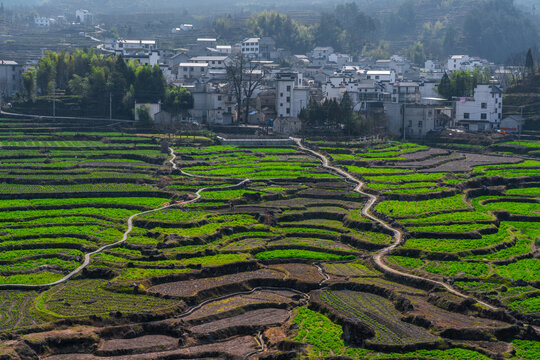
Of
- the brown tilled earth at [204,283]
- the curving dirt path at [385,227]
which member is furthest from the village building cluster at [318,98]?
the brown tilled earth at [204,283]

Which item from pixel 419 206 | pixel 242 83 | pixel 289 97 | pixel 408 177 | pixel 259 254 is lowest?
pixel 259 254

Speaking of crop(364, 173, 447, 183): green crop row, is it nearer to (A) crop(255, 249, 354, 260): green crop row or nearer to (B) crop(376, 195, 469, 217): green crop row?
(B) crop(376, 195, 469, 217): green crop row

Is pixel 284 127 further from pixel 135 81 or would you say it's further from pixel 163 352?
pixel 163 352

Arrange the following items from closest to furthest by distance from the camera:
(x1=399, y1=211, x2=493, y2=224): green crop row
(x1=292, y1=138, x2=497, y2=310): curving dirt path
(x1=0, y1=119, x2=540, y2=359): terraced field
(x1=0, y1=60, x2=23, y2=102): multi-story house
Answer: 1. (x1=0, y1=119, x2=540, y2=359): terraced field
2. (x1=292, y1=138, x2=497, y2=310): curving dirt path
3. (x1=399, y1=211, x2=493, y2=224): green crop row
4. (x1=0, y1=60, x2=23, y2=102): multi-story house

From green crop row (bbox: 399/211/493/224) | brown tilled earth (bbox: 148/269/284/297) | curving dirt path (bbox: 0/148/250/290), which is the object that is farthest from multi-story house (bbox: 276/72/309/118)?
brown tilled earth (bbox: 148/269/284/297)

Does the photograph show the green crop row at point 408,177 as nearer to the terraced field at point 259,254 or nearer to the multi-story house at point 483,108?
the terraced field at point 259,254

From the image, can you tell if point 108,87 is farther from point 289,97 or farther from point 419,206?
point 419,206

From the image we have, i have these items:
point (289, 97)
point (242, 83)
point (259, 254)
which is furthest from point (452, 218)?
point (242, 83)

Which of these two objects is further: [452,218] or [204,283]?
[452,218]
